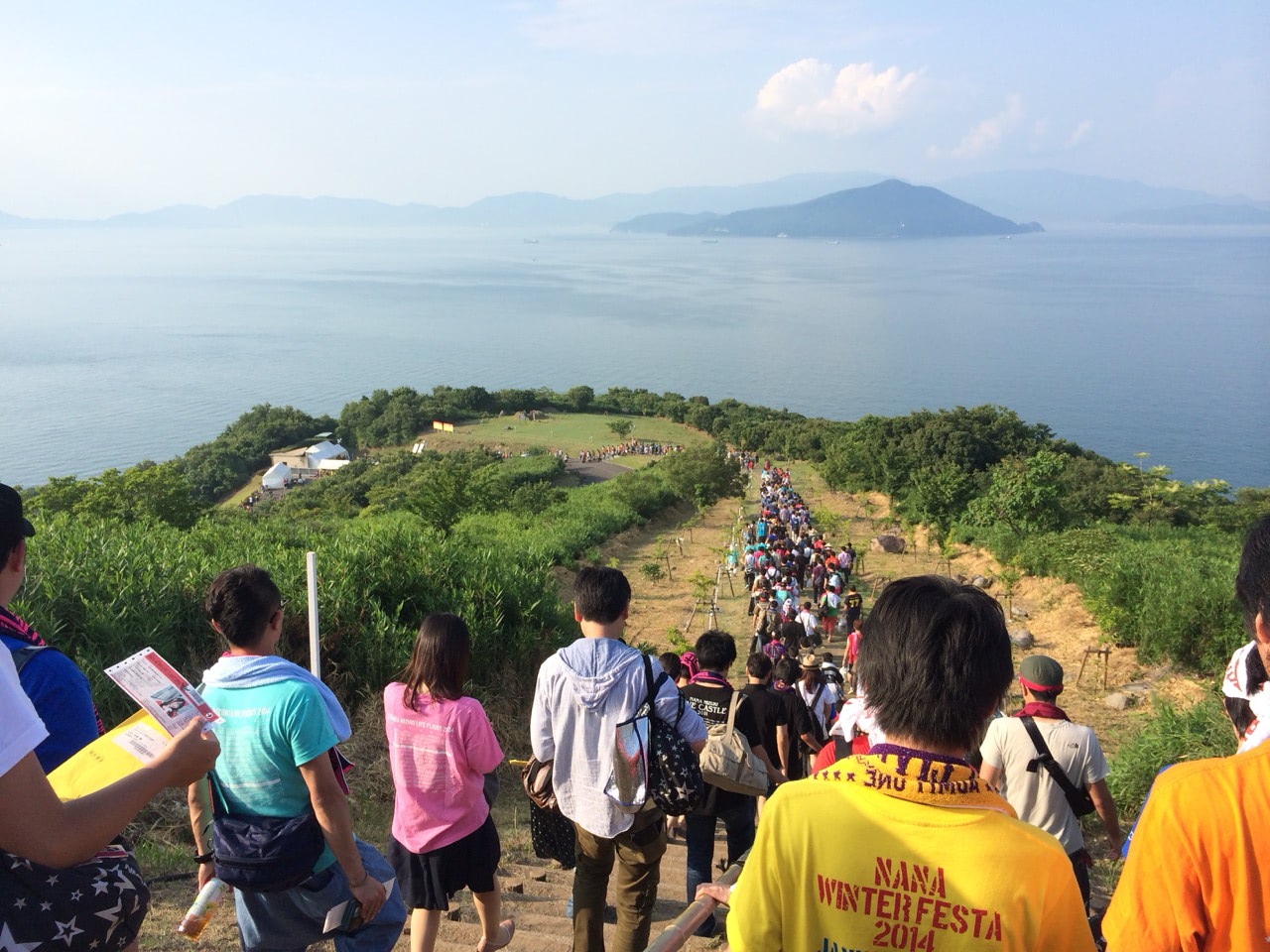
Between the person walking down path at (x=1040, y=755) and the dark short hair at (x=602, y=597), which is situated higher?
the dark short hair at (x=602, y=597)

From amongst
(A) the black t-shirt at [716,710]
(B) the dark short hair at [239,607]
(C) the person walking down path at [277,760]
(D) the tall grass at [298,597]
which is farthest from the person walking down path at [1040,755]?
(D) the tall grass at [298,597]

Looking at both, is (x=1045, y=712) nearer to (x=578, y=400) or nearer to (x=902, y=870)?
(x=902, y=870)

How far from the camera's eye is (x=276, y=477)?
46.0 meters

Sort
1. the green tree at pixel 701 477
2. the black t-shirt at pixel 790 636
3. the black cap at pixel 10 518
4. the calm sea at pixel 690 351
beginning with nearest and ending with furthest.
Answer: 1. the black cap at pixel 10 518
2. the black t-shirt at pixel 790 636
3. the green tree at pixel 701 477
4. the calm sea at pixel 690 351

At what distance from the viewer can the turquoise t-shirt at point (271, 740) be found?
2.59m

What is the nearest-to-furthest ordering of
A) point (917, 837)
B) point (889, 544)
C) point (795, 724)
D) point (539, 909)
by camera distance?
point (917, 837) → point (539, 909) → point (795, 724) → point (889, 544)

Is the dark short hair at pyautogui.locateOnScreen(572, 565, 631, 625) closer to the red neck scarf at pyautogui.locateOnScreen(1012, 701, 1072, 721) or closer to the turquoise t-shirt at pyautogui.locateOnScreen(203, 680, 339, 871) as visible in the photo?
the turquoise t-shirt at pyautogui.locateOnScreen(203, 680, 339, 871)

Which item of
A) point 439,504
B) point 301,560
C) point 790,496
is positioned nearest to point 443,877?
point 301,560

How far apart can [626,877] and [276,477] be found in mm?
46576

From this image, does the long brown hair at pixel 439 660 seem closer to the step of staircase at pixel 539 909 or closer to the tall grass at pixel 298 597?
the step of staircase at pixel 539 909

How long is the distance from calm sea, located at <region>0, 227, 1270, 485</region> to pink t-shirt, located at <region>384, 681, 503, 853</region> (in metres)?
53.1

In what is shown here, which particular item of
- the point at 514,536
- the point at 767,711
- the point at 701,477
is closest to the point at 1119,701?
the point at 767,711

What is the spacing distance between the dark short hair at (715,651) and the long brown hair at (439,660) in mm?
1353

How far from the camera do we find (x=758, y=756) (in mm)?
4082
